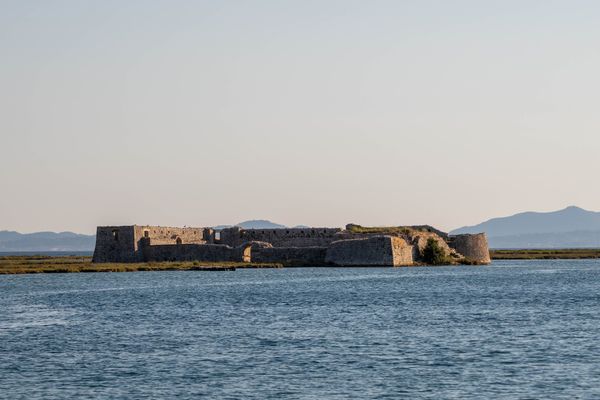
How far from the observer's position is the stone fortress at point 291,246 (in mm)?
92188

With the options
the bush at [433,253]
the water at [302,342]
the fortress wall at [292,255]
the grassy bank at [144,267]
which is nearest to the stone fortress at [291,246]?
the fortress wall at [292,255]

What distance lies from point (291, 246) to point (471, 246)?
18.4m

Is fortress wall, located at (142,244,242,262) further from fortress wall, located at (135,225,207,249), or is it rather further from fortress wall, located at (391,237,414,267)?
fortress wall, located at (391,237,414,267)

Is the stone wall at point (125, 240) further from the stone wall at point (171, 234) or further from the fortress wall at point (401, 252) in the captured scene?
the fortress wall at point (401, 252)

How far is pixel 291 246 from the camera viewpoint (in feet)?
324

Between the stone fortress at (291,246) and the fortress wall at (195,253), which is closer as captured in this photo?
the stone fortress at (291,246)

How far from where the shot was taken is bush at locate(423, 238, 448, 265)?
96375mm

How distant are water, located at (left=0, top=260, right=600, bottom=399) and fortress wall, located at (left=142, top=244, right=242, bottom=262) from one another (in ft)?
96.2

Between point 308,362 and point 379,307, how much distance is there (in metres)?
19.7

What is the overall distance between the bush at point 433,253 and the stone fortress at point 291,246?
10.6 inches

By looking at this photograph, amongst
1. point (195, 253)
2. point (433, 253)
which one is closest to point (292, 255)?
point (195, 253)

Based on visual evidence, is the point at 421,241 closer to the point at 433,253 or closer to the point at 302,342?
the point at 433,253

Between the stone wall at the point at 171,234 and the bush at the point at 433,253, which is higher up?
the stone wall at the point at 171,234

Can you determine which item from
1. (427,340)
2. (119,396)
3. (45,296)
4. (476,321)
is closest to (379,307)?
(476,321)
